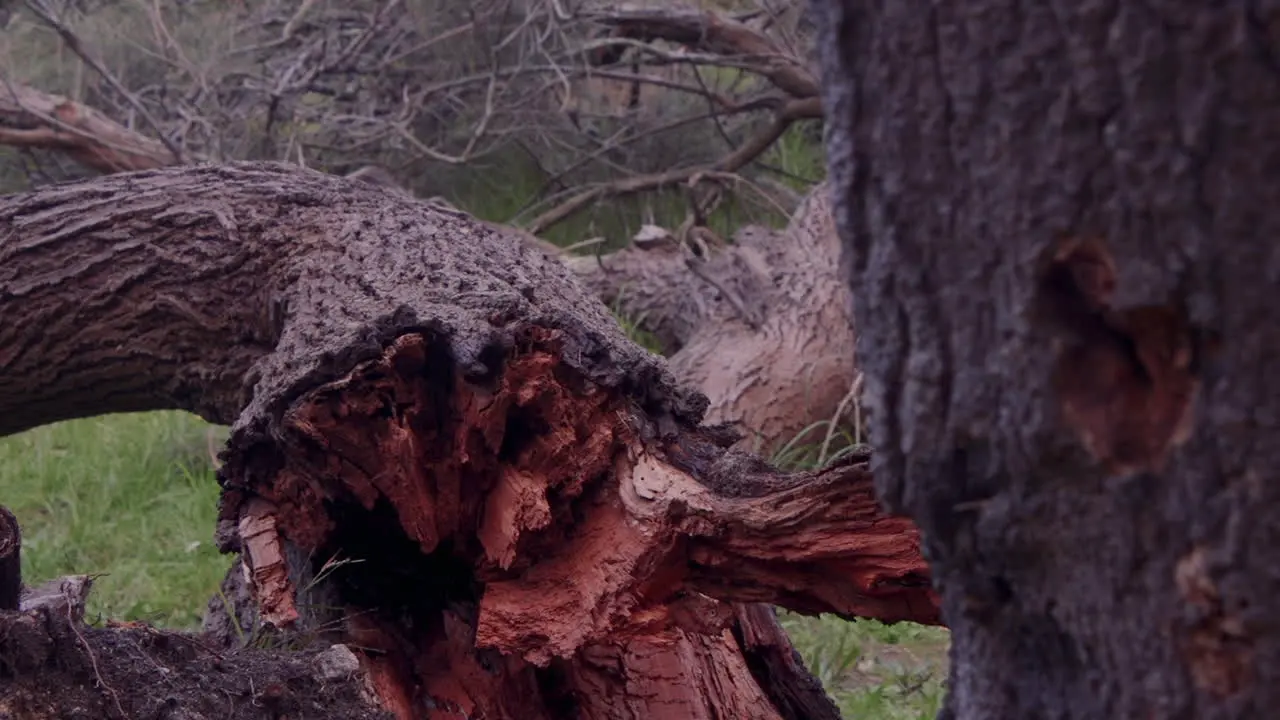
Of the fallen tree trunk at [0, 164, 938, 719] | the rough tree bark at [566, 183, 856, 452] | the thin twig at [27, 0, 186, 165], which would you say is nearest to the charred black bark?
the fallen tree trunk at [0, 164, 938, 719]

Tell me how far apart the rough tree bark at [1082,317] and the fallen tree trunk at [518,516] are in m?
0.80

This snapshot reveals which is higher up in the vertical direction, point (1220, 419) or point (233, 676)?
point (1220, 419)

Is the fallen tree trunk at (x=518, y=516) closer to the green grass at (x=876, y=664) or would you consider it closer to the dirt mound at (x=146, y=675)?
the dirt mound at (x=146, y=675)

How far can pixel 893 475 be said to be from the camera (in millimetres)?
1098

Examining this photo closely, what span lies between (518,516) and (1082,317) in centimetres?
118

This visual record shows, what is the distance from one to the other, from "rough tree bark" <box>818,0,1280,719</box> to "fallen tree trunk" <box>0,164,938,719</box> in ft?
2.61

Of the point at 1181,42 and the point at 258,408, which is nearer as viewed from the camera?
the point at 1181,42

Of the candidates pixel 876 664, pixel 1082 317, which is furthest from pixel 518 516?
pixel 876 664

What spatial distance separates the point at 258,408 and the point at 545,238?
4.54m

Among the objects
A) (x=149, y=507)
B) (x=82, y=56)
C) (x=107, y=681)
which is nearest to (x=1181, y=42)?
(x=107, y=681)

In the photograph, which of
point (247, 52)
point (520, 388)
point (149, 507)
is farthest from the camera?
point (247, 52)

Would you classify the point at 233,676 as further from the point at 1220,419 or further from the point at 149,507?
the point at 149,507

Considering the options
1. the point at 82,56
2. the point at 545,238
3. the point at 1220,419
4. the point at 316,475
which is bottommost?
the point at 316,475

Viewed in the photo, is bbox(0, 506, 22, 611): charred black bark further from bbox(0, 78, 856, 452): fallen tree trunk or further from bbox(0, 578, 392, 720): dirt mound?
bbox(0, 78, 856, 452): fallen tree trunk
